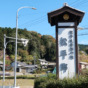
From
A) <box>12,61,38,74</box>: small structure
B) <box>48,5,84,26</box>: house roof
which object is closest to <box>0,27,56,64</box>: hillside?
<box>12,61,38,74</box>: small structure

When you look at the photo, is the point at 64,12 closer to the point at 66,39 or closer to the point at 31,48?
the point at 66,39

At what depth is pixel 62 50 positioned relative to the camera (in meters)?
10.6

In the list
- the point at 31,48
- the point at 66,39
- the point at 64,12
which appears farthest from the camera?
the point at 31,48

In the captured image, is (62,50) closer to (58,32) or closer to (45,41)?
(58,32)

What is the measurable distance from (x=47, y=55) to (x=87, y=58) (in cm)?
4069

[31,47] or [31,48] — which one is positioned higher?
[31,47]

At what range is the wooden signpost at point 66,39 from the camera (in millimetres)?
10414

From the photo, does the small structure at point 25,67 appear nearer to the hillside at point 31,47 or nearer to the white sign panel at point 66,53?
the hillside at point 31,47

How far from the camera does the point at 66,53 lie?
34.5ft

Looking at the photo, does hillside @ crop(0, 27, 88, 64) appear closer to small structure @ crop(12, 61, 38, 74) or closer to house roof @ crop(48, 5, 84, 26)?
small structure @ crop(12, 61, 38, 74)

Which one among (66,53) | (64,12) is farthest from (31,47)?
(66,53)

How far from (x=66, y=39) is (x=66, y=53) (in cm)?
78

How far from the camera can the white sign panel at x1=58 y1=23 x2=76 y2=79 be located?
1039 cm

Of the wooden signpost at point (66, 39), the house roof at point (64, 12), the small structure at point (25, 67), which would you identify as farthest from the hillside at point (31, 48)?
the wooden signpost at point (66, 39)
